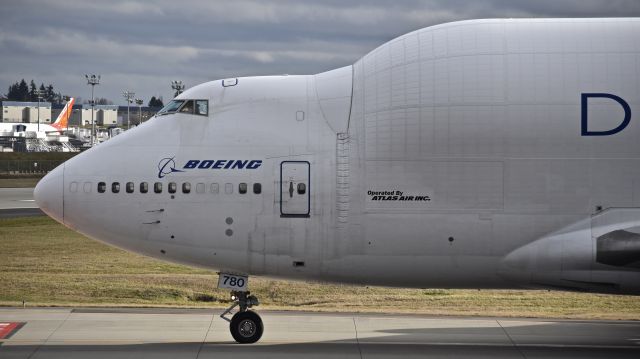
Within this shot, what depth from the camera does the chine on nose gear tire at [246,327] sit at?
18344 millimetres

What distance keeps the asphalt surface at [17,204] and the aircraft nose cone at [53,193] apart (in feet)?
111

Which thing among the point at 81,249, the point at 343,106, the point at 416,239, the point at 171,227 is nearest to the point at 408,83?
the point at 343,106

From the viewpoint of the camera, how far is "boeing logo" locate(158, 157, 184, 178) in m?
18.0

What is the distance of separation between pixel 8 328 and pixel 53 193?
156 inches

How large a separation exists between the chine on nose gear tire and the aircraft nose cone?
385 cm

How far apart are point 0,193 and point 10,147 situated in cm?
9625

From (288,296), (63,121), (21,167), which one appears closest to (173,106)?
(288,296)

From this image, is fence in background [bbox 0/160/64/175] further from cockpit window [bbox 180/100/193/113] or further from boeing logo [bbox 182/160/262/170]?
boeing logo [bbox 182/160/262/170]

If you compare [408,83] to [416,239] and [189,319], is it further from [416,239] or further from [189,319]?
[189,319]

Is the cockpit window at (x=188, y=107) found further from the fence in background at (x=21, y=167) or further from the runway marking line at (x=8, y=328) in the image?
the fence in background at (x=21, y=167)

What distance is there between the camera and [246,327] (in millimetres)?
18391

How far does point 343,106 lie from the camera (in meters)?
17.8

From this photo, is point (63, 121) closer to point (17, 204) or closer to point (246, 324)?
point (17, 204)

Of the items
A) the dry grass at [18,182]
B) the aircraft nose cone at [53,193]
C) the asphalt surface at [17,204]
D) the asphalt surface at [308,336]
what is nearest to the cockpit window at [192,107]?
the aircraft nose cone at [53,193]
